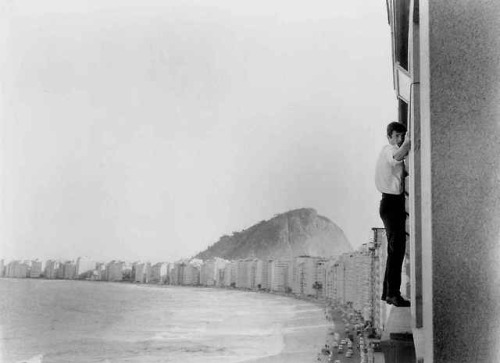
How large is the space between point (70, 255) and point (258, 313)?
19074 millimetres

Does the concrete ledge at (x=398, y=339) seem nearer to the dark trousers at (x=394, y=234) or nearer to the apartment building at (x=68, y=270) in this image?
the dark trousers at (x=394, y=234)

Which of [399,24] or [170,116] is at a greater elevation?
[170,116]

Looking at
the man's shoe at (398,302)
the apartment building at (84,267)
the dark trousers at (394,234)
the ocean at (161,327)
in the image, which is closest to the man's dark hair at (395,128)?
the dark trousers at (394,234)

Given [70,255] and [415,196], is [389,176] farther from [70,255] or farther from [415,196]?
[70,255]

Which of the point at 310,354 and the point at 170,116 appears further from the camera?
the point at 170,116

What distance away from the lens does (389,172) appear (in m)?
3.27

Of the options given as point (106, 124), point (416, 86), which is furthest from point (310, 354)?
point (416, 86)

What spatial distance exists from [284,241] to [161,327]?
1258 centimetres

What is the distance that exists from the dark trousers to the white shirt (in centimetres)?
6

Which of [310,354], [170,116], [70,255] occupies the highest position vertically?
[170,116]

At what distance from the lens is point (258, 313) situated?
4969 centimetres

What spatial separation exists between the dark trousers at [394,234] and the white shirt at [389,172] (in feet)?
0.20

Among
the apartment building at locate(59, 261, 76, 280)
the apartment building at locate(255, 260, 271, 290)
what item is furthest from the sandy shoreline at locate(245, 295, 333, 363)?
the apartment building at locate(59, 261, 76, 280)

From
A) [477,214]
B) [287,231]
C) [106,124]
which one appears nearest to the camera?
[477,214]
